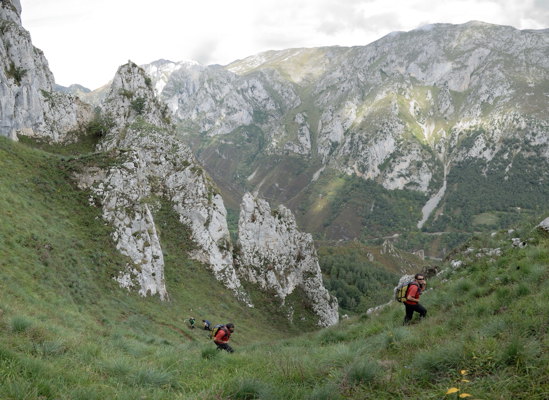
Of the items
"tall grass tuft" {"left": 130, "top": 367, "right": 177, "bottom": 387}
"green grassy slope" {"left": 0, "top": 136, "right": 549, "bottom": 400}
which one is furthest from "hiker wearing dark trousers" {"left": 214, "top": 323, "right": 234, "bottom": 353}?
"tall grass tuft" {"left": 130, "top": 367, "right": 177, "bottom": 387}

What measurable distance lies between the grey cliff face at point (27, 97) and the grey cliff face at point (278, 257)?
28.6 m

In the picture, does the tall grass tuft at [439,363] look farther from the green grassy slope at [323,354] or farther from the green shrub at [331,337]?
the green shrub at [331,337]

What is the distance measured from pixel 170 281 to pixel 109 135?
26.0 meters

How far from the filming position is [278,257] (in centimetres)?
5450

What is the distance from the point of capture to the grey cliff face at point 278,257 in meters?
50.3

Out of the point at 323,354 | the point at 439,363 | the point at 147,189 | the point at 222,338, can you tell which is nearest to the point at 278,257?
the point at 147,189

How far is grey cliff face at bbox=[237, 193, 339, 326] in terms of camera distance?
5034 centimetres

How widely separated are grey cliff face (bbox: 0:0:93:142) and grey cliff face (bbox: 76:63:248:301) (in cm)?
519

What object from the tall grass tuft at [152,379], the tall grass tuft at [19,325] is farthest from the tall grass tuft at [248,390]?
the tall grass tuft at [19,325]

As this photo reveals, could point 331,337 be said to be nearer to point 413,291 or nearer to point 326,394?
point 413,291

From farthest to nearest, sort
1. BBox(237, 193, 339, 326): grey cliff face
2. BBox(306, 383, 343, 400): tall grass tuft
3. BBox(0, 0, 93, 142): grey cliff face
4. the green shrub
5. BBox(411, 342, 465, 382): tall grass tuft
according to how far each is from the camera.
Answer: BBox(237, 193, 339, 326): grey cliff face → BBox(0, 0, 93, 142): grey cliff face → the green shrub → BBox(411, 342, 465, 382): tall grass tuft → BBox(306, 383, 343, 400): tall grass tuft

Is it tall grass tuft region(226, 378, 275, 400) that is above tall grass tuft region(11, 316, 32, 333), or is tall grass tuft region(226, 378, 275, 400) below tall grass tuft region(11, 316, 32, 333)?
below

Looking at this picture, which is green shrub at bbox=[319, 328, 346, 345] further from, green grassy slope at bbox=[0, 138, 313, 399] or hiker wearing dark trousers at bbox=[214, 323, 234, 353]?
green grassy slope at bbox=[0, 138, 313, 399]

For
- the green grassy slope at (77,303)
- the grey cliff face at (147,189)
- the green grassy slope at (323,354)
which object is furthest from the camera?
the grey cliff face at (147,189)
